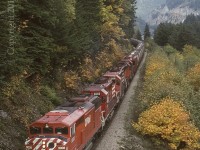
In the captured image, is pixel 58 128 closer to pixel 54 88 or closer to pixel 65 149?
pixel 65 149

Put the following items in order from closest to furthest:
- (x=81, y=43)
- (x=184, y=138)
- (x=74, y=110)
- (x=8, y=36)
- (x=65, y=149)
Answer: (x=65, y=149), (x=8, y=36), (x=74, y=110), (x=184, y=138), (x=81, y=43)

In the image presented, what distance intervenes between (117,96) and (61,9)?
1159 cm

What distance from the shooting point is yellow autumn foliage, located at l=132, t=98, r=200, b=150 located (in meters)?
30.7

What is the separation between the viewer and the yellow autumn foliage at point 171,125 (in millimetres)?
30656

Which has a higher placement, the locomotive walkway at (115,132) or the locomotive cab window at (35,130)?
the locomotive cab window at (35,130)

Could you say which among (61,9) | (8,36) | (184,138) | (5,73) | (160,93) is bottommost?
(184,138)

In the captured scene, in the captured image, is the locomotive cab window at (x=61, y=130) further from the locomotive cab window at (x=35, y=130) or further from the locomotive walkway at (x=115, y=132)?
the locomotive walkway at (x=115, y=132)

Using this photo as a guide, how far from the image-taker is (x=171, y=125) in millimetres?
30891

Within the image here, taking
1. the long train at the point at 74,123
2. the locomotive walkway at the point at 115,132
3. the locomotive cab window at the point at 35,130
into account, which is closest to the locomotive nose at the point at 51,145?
the long train at the point at 74,123

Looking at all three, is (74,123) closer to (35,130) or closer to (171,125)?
(35,130)

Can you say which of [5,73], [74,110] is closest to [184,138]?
[74,110]

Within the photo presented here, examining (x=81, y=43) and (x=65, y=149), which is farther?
(x=81, y=43)

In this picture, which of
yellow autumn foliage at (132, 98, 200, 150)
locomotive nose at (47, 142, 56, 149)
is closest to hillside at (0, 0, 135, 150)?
locomotive nose at (47, 142, 56, 149)

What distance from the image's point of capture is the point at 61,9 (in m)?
37.3
